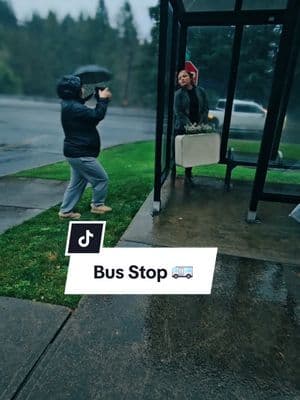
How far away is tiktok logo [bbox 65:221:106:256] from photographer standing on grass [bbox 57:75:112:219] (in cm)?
69

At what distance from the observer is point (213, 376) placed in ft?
6.40

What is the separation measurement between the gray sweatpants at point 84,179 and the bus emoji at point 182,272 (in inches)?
66.4

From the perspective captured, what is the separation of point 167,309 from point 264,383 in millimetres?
837

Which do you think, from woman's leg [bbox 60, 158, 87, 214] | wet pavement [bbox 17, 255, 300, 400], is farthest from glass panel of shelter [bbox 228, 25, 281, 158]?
wet pavement [bbox 17, 255, 300, 400]

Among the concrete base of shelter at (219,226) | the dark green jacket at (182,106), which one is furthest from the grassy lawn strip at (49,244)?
the dark green jacket at (182,106)

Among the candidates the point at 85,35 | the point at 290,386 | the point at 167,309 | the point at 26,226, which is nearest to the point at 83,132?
the point at 26,226

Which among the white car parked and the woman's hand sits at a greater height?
the woman's hand

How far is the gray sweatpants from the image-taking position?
12.7 feet

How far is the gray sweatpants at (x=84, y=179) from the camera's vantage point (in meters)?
3.88

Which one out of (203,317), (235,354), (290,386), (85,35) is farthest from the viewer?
(85,35)

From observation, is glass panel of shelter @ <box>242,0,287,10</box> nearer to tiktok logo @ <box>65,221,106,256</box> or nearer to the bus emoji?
tiktok logo @ <box>65,221,106,256</box>

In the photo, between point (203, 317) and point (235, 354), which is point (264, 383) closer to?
point (235, 354)

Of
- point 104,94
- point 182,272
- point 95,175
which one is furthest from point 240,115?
point 182,272

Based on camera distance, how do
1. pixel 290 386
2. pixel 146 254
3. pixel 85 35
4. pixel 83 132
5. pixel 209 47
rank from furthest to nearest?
pixel 85 35, pixel 209 47, pixel 83 132, pixel 146 254, pixel 290 386
